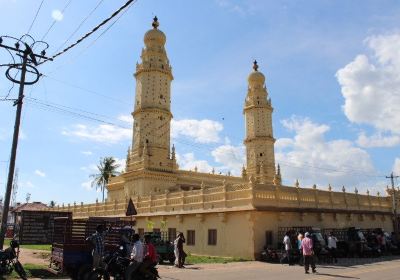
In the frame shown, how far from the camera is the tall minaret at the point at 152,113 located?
4266cm

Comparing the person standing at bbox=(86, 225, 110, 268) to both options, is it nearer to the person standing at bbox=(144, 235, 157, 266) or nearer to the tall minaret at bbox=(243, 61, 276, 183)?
the person standing at bbox=(144, 235, 157, 266)

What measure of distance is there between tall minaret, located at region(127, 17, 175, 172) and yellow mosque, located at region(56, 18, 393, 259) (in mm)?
110

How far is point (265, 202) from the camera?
2345cm

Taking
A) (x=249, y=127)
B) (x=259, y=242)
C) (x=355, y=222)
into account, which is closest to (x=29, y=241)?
(x=259, y=242)

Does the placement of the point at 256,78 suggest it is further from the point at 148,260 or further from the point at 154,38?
the point at 148,260

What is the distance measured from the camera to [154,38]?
157 feet

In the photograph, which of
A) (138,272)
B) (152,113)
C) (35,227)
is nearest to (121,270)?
(138,272)

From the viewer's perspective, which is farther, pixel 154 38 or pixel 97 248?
pixel 154 38

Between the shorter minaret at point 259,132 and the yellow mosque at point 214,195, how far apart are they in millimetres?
130

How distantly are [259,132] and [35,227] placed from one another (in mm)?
33040

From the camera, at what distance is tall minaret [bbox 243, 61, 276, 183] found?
166 feet

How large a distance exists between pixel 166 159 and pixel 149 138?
3029mm

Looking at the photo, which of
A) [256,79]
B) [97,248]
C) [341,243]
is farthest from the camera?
[256,79]

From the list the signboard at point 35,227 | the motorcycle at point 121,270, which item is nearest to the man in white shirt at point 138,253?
the motorcycle at point 121,270
